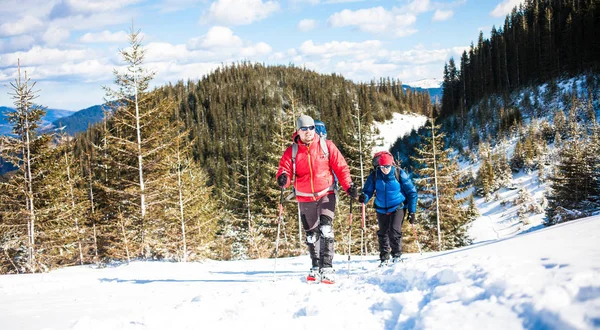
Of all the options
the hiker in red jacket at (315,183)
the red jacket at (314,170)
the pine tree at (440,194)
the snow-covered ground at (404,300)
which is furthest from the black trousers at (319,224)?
the pine tree at (440,194)

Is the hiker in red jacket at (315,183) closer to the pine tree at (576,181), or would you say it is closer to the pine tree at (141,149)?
the pine tree at (141,149)

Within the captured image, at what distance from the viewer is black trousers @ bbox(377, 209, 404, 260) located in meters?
6.04

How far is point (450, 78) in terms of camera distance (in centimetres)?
8181

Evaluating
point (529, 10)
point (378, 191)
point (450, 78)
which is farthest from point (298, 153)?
point (529, 10)

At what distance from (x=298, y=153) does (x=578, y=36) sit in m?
71.5

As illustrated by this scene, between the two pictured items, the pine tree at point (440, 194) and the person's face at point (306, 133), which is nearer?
the person's face at point (306, 133)

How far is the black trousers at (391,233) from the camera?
19.8 ft

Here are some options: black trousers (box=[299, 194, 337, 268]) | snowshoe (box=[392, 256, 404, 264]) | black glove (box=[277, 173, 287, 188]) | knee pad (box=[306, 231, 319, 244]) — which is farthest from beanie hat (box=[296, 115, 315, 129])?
snowshoe (box=[392, 256, 404, 264])

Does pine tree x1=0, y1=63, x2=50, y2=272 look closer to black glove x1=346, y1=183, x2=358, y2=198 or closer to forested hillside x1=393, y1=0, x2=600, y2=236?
black glove x1=346, y1=183, x2=358, y2=198

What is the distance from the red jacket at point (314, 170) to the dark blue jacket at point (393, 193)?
118 centimetres

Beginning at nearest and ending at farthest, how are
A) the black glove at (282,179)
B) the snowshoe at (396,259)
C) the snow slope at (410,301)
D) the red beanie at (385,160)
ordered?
the snow slope at (410,301) → the black glove at (282,179) → the red beanie at (385,160) → the snowshoe at (396,259)

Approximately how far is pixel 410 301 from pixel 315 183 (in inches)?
91.9

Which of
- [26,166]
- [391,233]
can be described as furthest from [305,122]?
[26,166]

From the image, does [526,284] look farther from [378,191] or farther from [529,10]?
[529,10]
